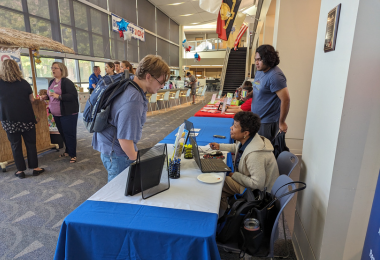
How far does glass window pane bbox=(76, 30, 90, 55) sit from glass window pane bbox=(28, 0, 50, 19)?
126 cm

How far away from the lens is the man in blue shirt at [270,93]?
230cm

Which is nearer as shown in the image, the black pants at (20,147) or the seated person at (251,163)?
the seated person at (251,163)

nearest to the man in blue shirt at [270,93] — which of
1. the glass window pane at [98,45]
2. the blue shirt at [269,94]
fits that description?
the blue shirt at [269,94]

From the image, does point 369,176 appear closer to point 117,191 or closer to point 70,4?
A: point 117,191

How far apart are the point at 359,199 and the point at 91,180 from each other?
2.80m

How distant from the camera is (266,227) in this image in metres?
1.28

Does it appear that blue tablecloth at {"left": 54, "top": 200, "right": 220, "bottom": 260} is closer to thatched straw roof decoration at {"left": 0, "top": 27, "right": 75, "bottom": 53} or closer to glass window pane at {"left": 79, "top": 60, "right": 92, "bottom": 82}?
thatched straw roof decoration at {"left": 0, "top": 27, "right": 75, "bottom": 53}

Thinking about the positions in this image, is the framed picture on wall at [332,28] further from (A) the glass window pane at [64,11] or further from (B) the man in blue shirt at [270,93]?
(A) the glass window pane at [64,11]

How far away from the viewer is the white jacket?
1.59m

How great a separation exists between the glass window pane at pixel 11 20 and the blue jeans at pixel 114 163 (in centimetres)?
618

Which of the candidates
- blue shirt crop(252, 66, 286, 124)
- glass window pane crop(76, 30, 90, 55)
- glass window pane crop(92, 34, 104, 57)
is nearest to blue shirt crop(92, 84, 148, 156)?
blue shirt crop(252, 66, 286, 124)

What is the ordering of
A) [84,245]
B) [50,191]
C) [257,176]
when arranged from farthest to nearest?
[50,191] → [257,176] → [84,245]

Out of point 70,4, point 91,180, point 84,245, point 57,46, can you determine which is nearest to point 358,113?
point 84,245

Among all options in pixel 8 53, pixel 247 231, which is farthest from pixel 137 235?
pixel 8 53
